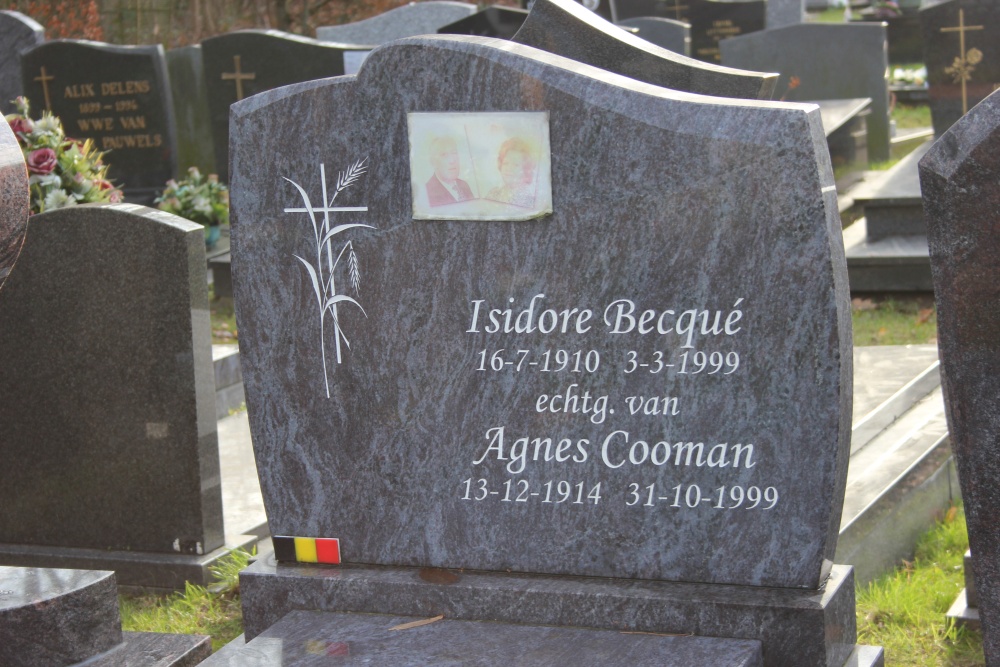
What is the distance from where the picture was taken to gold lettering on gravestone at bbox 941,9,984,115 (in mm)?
8320

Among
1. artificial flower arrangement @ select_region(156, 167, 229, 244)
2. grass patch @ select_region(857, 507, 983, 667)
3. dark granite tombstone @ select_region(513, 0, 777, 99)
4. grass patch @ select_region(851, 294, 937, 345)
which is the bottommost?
grass patch @ select_region(857, 507, 983, 667)

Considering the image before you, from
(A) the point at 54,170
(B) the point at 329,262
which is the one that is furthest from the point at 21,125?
(B) the point at 329,262

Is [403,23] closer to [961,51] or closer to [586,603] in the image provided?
[961,51]

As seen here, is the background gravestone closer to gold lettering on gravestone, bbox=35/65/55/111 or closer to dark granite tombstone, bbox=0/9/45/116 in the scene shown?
dark granite tombstone, bbox=0/9/45/116

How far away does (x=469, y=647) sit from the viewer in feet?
8.97

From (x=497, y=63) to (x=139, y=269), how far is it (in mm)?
1464

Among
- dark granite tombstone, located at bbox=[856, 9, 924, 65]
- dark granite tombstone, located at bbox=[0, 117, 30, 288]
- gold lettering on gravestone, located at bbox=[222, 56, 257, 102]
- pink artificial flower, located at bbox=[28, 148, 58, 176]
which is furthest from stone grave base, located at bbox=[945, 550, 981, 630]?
dark granite tombstone, located at bbox=[856, 9, 924, 65]

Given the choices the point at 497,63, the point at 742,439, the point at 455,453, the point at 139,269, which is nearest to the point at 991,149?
the point at 742,439

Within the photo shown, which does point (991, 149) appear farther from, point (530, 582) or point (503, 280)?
point (530, 582)

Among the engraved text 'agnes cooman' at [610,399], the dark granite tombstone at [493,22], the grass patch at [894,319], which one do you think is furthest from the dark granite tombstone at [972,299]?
the dark granite tombstone at [493,22]

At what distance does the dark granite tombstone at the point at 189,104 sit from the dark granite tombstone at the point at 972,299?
850 centimetres

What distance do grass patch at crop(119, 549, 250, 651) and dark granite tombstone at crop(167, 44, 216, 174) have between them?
6728mm

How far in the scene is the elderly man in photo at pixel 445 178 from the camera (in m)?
2.81

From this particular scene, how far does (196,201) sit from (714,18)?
7.75m
